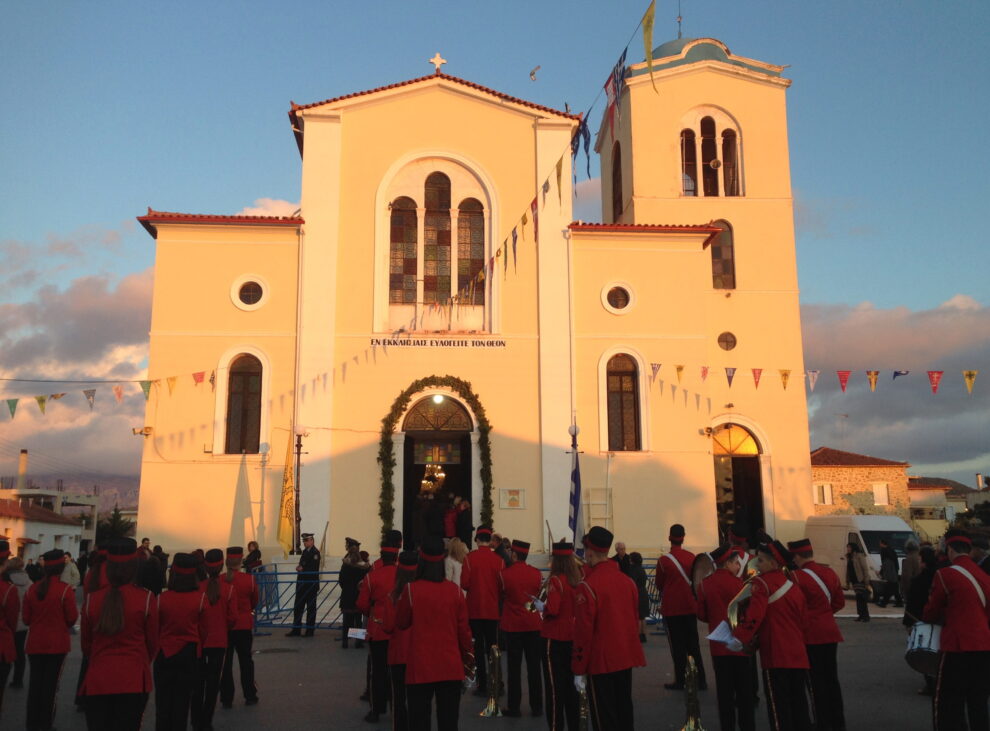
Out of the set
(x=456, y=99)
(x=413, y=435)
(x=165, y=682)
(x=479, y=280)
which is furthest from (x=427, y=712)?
(x=456, y=99)

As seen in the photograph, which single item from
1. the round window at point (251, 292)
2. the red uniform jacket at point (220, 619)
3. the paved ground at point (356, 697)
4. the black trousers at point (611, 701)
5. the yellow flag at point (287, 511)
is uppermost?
the round window at point (251, 292)

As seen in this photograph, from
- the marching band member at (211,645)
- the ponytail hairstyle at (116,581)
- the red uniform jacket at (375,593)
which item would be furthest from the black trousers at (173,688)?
the red uniform jacket at (375,593)

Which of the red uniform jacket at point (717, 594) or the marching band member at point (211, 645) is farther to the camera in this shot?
the marching band member at point (211, 645)

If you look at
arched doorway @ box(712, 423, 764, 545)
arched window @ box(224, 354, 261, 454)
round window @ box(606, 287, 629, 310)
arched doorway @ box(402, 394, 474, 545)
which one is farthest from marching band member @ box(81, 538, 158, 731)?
arched doorway @ box(712, 423, 764, 545)

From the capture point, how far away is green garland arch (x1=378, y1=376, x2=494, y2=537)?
66.0 ft

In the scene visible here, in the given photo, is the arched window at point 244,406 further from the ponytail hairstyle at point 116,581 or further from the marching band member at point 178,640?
the ponytail hairstyle at point 116,581

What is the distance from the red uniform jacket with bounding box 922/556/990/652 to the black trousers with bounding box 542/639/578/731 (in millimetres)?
3110

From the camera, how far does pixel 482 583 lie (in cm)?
965

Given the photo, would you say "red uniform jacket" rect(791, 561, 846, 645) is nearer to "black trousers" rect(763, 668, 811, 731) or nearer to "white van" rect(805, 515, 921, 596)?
"black trousers" rect(763, 668, 811, 731)

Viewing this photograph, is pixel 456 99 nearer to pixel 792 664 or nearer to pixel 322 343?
pixel 322 343

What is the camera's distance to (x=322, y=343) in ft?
68.0

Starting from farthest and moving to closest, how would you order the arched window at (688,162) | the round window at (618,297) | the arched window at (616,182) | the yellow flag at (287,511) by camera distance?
the arched window at (616,182) < the arched window at (688,162) < the round window at (618,297) < the yellow flag at (287,511)

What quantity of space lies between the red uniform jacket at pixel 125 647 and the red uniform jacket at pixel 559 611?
3.20m

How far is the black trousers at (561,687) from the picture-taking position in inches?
295
